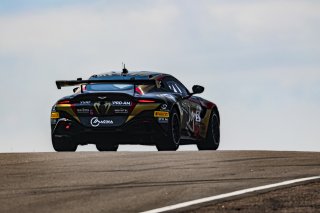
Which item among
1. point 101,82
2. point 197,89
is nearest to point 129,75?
point 101,82

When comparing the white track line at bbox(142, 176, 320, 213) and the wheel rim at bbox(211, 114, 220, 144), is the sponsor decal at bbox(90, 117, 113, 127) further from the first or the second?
the white track line at bbox(142, 176, 320, 213)

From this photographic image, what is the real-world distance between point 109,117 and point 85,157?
278cm

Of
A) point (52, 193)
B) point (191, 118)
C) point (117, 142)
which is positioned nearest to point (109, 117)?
point (117, 142)

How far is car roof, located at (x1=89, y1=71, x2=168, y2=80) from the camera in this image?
20.7 meters

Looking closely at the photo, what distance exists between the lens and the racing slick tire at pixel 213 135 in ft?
72.6

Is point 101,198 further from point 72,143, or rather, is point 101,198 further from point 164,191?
point 72,143

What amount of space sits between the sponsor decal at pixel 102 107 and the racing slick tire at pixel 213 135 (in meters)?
3.05

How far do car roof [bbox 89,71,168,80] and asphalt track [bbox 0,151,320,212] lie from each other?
314cm

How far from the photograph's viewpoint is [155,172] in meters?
14.1

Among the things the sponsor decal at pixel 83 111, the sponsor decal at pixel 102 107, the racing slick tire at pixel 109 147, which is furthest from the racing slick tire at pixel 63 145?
the racing slick tire at pixel 109 147

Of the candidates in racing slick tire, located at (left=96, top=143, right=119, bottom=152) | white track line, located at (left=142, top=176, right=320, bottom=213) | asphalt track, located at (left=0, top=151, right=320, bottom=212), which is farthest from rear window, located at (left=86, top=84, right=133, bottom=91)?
white track line, located at (left=142, top=176, right=320, bottom=213)

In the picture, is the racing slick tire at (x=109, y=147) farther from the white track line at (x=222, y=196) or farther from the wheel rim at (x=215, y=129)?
the white track line at (x=222, y=196)

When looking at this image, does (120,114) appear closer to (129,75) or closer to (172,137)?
(172,137)

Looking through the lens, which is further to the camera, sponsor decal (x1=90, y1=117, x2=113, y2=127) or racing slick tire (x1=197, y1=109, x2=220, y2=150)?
racing slick tire (x1=197, y1=109, x2=220, y2=150)
